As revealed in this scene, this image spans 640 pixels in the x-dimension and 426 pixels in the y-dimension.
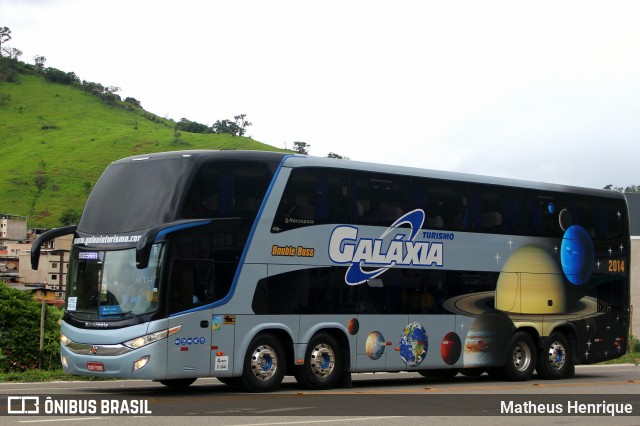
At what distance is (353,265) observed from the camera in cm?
2055

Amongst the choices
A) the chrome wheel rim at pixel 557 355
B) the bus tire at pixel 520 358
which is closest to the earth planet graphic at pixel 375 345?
the bus tire at pixel 520 358

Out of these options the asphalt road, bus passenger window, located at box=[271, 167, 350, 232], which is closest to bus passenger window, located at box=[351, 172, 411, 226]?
bus passenger window, located at box=[271, 167, 350, 232]

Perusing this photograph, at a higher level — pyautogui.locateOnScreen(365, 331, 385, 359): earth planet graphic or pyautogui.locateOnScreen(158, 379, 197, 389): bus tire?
pyautogui.locateOnScreen(365, 331, 385, 359): earth planet graphic

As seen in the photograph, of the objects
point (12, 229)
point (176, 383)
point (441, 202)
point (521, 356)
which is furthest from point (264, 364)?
point (12, 229)

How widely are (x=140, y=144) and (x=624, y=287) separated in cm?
15633

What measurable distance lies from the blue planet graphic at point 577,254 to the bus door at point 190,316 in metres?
10.0

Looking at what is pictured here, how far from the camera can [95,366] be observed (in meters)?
17.8

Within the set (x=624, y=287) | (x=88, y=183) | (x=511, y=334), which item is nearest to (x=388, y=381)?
(x=511, y=334)

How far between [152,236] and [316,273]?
368 centimetres

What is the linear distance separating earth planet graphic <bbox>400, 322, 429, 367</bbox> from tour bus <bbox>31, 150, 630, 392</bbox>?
0.15 feet

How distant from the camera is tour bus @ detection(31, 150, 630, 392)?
17984 millimetres

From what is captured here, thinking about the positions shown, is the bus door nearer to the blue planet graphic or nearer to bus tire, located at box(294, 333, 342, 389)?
bus tire, located at box(294, 333, 342, 389)

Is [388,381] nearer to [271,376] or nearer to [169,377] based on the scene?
[271,376]

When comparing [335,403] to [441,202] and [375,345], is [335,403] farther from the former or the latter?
[441,202]
